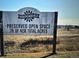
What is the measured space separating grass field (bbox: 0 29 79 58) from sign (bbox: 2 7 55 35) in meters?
0.08

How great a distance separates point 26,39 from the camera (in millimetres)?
3549

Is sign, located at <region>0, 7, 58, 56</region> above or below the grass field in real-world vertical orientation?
above

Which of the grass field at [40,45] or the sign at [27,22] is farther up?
the sign at [27,22]

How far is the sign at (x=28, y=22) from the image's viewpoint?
350 cm

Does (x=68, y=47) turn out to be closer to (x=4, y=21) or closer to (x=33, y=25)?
(x=33, y=25)

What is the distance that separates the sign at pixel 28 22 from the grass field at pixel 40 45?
0.08 meters

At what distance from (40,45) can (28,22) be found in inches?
13.3

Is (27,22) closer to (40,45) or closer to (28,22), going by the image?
(28,22)

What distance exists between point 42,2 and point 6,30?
0.59 m

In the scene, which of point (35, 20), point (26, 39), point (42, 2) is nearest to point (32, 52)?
point (26, 39)

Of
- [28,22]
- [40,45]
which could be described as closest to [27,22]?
[28,22]

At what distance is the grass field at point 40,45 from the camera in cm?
355

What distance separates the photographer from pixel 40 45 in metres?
3.56

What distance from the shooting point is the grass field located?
355cm
